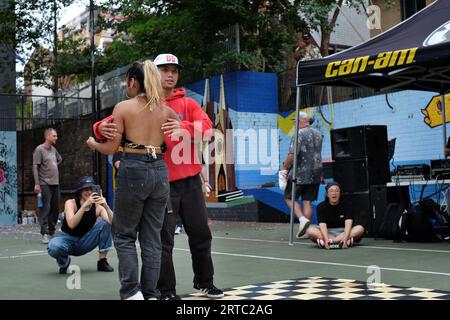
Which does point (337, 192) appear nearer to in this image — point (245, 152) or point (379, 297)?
point (379, 297)

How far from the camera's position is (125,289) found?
4.41 metres

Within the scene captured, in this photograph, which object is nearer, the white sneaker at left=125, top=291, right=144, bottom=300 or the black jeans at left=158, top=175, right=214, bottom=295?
the white sneaker at left=125, top=291, right=144, bottom=300

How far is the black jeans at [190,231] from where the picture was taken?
499cm

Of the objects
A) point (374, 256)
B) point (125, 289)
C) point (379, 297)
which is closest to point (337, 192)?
point (374, 256)

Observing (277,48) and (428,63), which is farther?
(277,48)

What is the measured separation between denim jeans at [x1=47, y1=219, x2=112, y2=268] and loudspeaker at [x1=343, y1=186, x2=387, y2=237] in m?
4.56

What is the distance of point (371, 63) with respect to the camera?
8.30 meters

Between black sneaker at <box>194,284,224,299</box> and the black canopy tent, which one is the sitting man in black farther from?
black sneaker at <box>194,284,224,299</box>

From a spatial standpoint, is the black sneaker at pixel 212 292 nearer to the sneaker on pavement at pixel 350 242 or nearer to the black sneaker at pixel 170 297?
the black sneaker at pixel 170 297

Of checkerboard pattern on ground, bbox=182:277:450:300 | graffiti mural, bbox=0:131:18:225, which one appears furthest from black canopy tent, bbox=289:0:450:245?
graffiti mural, bbox=0:131:18:225

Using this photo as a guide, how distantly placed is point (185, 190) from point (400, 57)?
161 inches

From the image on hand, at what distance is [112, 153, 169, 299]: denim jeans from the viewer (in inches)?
173

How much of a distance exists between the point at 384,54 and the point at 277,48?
11.6m

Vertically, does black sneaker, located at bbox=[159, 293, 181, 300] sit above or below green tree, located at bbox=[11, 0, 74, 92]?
below
